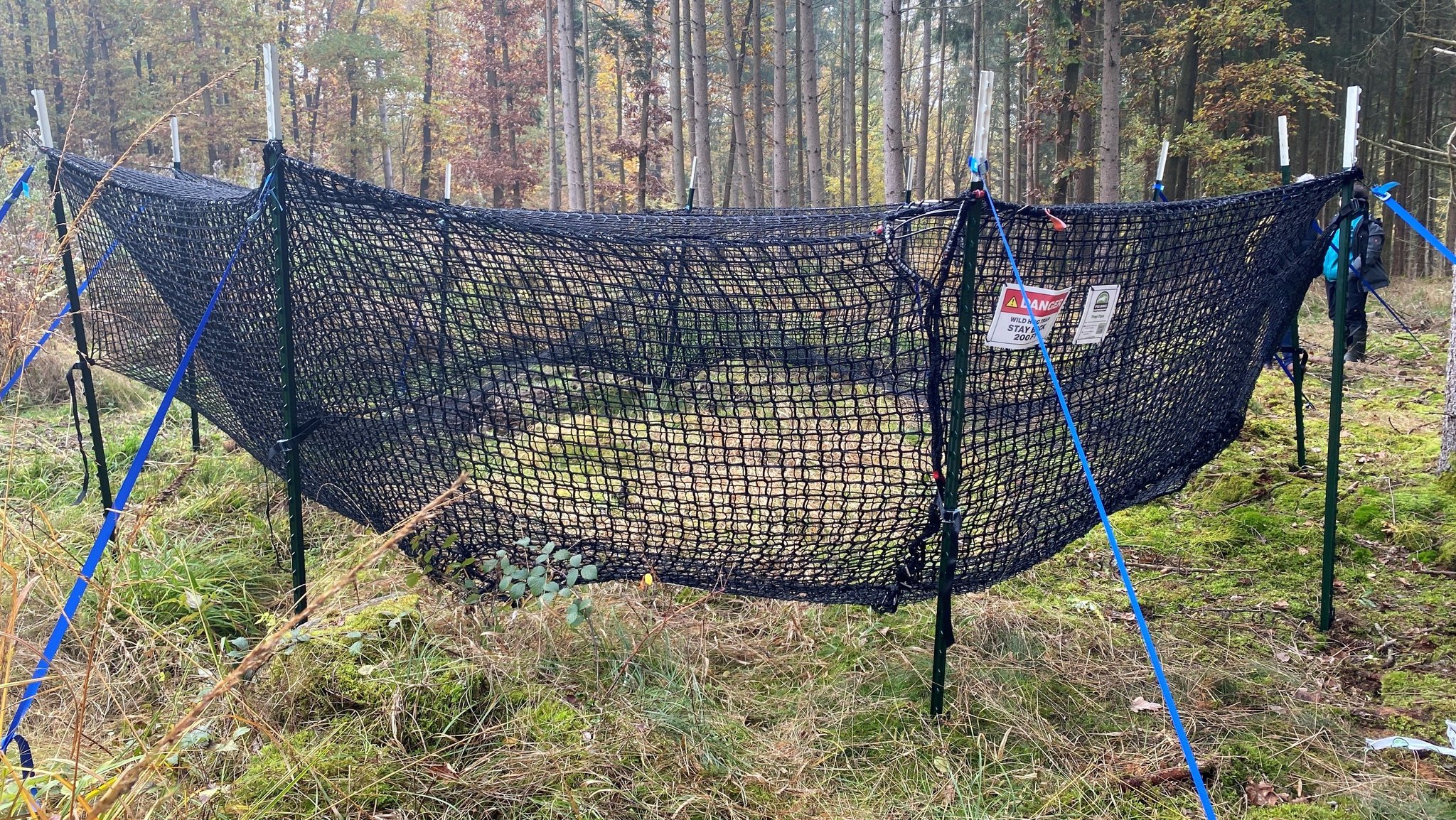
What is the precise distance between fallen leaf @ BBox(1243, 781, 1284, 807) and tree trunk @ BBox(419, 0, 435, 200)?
23.0 m

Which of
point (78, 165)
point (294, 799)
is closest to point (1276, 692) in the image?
point (294, 799)

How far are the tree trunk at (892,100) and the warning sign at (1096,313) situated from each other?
5.65 metres

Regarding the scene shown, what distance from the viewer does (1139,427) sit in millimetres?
2725

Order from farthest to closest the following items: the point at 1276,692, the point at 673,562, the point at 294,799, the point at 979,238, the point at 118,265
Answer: the point at 118,265
the point at 1276,692
the point at 673,562
the point at 979,238
the point at 294,799

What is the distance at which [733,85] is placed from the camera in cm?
1291

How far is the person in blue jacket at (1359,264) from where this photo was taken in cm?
308

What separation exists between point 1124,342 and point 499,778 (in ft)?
7.21

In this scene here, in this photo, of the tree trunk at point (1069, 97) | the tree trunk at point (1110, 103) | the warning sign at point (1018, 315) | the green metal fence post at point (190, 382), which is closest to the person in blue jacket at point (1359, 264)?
the warning sign at point (1018, 315)

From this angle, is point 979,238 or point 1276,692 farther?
point 1276,692

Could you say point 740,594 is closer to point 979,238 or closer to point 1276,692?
point 979,238

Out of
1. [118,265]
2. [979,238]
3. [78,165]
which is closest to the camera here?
[979,238]

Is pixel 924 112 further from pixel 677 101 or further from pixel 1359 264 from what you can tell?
pixel 1359 264

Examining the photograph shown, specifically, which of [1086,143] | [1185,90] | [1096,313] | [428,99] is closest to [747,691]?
[1096,313]

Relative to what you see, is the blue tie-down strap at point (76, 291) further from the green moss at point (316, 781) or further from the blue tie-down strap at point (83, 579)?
the green moss at point (316, 781)
